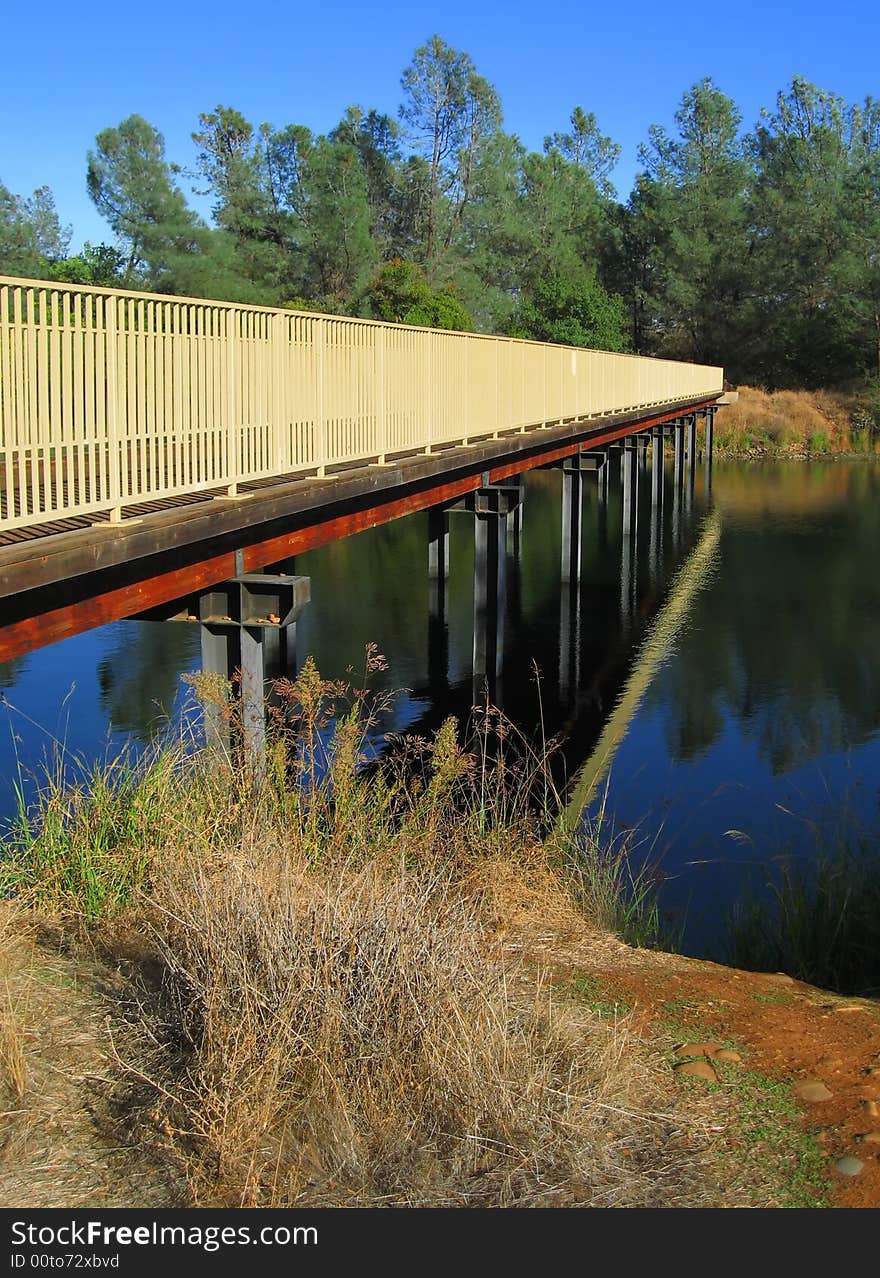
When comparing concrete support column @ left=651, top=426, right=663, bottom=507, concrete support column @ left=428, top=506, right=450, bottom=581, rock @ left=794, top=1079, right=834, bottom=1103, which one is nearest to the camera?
rock @ left=794, top=1079, right=834, bottom=1103

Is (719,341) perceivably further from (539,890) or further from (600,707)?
(539,890)

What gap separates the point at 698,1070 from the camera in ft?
15.8

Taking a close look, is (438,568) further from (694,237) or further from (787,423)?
(694,237)

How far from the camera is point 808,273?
6481 cm

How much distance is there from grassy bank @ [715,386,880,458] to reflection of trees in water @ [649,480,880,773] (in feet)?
88.4

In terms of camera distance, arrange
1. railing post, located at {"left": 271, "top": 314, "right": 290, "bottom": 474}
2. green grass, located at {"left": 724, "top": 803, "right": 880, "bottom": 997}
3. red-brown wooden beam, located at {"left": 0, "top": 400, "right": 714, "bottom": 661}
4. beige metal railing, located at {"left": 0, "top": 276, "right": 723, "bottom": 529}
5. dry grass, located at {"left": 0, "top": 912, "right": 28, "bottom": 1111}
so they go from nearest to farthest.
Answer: dry grass, located at {"left": 0, "top": 912, "right": 28, "bottom": 1111}
beige metal railing, located at {"left": 0, "top": 276, "right": 723, "bottom": 529}
red-brown wooden beam, located at {"left": 0, "top": 400, "right": 714, "bottom": 661}
green grass, located at {"left": 724, "top": 803, "right": 880, "bottom": 997}
railing post, located at {"left": 271, "top": 314, "right": 290, "bottom": 474}

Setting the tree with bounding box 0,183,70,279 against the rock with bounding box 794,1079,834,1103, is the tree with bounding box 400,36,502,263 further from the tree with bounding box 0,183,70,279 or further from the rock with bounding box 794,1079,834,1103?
the rock with bounding box 794,1079,834,1103

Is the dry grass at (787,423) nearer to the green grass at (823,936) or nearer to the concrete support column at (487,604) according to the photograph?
the concrete support column at (487,604)

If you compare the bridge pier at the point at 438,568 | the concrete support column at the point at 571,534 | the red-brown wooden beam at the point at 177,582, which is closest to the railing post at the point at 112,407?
the red-brown wooden beam at the point at 177,582

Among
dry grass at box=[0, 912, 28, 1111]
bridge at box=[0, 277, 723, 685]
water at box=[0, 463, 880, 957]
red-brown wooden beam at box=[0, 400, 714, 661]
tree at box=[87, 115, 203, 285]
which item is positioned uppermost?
tree at box=[87, 115, 203, 285]

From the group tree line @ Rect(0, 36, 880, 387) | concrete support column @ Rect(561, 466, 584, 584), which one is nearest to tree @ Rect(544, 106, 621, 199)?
tree line @ Rect(0, 36, 880, 387)

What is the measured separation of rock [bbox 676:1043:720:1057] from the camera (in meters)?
4.98

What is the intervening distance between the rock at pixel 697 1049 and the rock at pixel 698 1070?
3.8 inches
